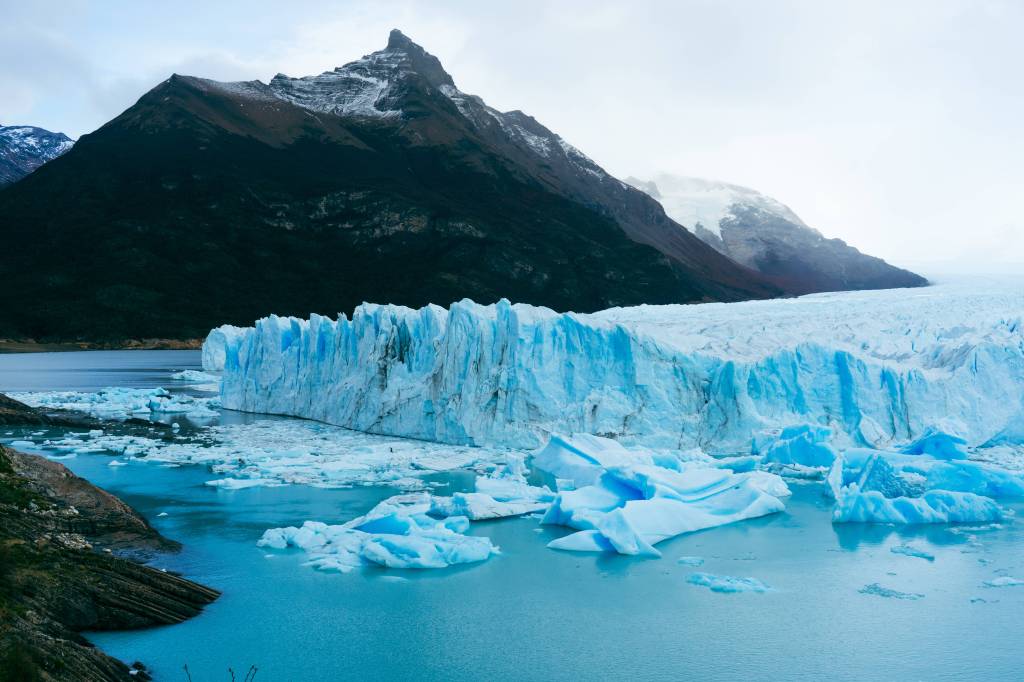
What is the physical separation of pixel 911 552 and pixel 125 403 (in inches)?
824

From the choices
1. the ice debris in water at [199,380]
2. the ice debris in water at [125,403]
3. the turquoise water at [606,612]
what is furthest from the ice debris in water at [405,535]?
the ice debris in water at [199,380]

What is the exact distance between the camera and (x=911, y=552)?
899cm

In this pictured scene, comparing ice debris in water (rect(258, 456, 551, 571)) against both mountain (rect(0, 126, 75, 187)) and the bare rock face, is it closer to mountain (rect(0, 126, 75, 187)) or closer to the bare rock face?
the bare rock face

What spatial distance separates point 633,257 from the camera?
217 ft

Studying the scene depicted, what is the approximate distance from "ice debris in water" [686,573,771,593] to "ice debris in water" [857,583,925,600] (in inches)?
37.6

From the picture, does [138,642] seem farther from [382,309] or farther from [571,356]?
[382,309]

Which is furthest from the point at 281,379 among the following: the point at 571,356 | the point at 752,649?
the point at 752,649

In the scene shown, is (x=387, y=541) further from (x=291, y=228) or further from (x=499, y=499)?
(x=291, y=228)

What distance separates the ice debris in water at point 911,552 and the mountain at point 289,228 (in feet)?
159

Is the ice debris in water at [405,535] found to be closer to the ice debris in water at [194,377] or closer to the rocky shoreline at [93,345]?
the ice debris in water at [194,377]

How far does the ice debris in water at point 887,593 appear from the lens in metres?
7.65

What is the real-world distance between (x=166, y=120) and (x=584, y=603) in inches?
2808

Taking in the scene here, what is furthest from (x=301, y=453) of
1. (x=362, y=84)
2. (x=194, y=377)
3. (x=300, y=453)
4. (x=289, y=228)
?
(x=362, y=84)

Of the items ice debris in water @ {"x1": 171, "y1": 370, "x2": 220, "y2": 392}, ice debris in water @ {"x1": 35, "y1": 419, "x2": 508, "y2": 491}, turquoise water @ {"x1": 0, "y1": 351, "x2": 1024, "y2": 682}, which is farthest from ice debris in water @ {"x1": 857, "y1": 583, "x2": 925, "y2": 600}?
ice debris in water @ {"x1": 171, "y1": 370, "x2": 220, "y2": 392}
